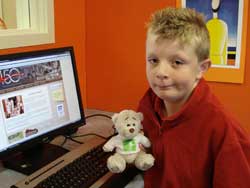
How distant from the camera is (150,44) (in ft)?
3.18

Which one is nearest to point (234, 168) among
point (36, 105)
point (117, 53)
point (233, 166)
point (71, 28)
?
point (233, 166)

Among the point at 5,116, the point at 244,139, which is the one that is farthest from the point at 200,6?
the point at 5,116

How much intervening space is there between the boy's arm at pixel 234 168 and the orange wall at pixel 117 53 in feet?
2.06

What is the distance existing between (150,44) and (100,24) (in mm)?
822

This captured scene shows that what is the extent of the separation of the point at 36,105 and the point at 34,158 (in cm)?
18

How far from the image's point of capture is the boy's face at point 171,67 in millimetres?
938

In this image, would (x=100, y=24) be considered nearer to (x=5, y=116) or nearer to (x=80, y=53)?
(x=80, y=53)

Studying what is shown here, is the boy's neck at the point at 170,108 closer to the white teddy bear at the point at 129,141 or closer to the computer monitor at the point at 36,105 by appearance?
the white teddy bear at the point at 129,141

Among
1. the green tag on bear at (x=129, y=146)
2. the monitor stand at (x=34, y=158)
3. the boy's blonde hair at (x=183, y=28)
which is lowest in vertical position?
the monitor stand at (x=34, y=158)

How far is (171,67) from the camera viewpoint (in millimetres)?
945

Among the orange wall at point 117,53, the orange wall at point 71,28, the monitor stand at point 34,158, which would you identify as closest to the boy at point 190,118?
the monitor stand at point 34,158

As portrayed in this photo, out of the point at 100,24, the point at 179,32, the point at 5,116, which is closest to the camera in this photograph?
the point at 179,32

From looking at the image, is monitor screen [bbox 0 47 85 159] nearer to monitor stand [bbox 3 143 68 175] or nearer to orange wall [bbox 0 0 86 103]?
monitor stand [bbox 3 143 68 175]

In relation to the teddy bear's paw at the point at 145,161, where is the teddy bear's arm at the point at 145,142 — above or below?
above
